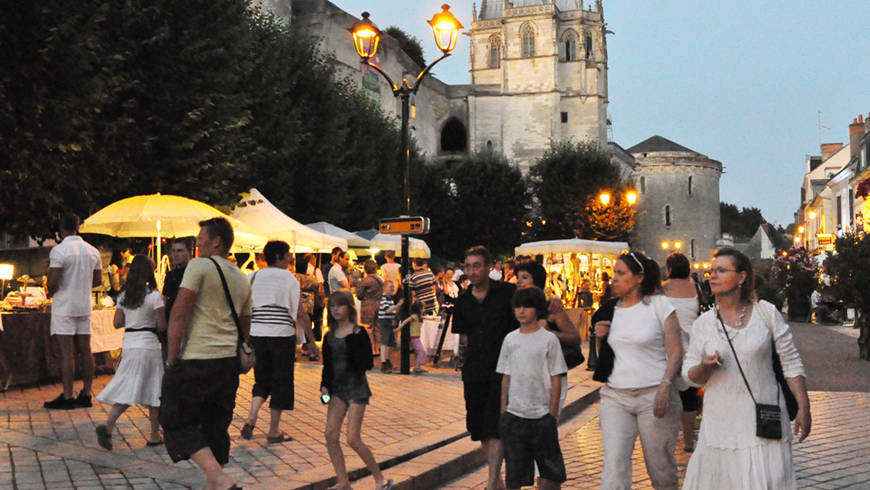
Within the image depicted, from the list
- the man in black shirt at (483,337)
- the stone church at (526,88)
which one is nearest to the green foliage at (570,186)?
the stone church at (526,88)

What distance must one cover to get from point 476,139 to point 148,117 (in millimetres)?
58277

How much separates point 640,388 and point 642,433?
246 mm

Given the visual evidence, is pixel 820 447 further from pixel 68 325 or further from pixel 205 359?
pixel 68 325

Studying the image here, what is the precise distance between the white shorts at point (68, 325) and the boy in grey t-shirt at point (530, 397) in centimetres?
547

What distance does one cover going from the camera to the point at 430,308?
15.0 m

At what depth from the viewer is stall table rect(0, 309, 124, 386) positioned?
11.1 metres

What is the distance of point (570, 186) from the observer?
53.9 meters

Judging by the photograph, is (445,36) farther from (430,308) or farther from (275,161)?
(275,161)

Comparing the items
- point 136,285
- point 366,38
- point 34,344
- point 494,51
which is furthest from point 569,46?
point 136,285

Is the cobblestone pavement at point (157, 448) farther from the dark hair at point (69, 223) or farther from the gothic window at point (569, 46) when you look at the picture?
the gothic window at point (569, 46)

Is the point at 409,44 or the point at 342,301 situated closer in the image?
the point at 342,301

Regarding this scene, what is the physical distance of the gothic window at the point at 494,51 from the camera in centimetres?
8219

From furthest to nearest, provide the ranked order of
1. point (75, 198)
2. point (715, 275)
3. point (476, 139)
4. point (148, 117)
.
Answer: point (476, 139), point (148, 117), point (75, 198), point (715, 275)

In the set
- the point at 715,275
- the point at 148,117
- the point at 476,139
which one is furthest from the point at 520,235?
the point at 715,275
